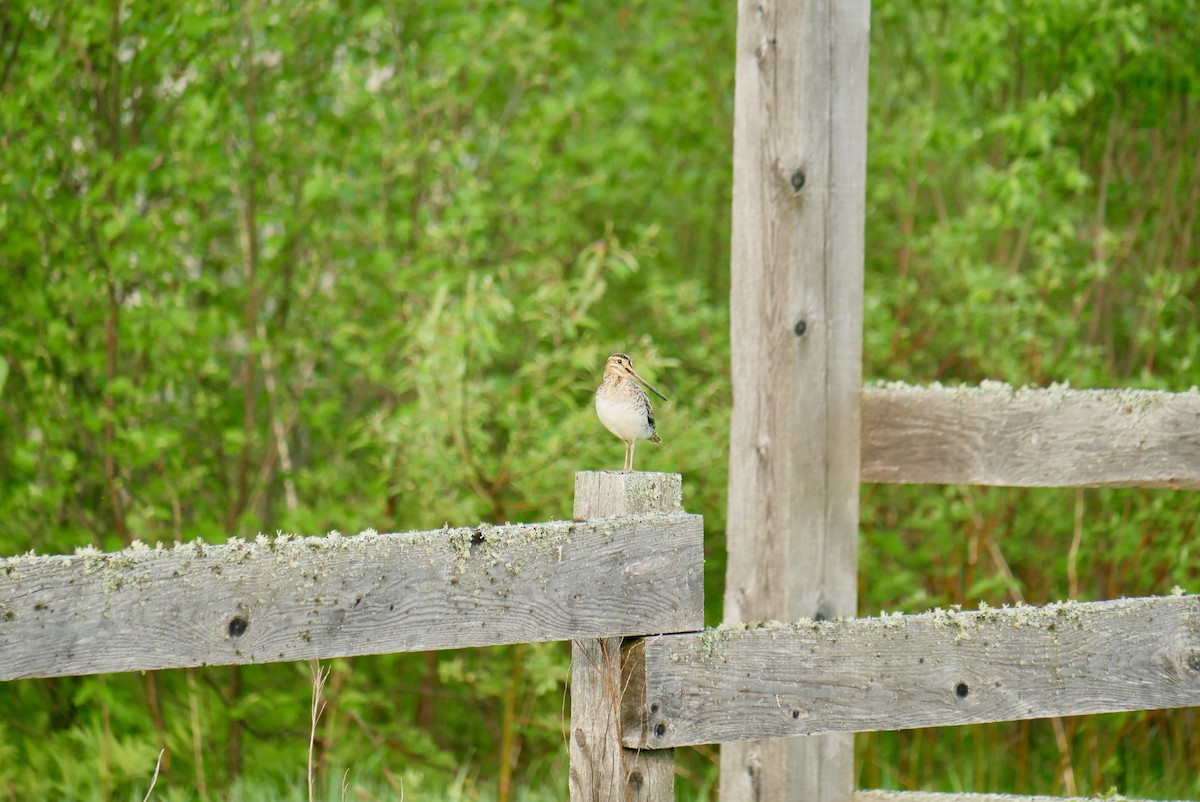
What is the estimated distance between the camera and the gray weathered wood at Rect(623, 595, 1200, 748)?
2178 millimetres

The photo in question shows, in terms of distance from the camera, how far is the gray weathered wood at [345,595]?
1.77 m

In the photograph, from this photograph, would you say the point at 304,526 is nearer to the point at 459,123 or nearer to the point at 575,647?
the point at 459,123

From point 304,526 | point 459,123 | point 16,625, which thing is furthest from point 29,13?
point 16,625

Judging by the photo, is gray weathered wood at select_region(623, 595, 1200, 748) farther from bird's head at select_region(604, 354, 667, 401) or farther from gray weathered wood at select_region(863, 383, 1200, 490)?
bird's head at select_region(604, 354, 667, 401)

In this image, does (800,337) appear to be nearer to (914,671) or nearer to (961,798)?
(914,671)

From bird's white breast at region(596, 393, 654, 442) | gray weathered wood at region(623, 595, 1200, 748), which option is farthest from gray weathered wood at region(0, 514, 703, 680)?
bird's white breast at region(596, 393, 654, 442)

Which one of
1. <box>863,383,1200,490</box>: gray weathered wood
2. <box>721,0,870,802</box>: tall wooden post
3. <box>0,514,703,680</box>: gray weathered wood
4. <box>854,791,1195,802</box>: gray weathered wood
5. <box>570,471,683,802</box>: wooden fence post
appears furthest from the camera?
<box>721,0,870,802</box>: tall wooden post

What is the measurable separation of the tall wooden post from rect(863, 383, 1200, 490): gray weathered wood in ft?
0.55

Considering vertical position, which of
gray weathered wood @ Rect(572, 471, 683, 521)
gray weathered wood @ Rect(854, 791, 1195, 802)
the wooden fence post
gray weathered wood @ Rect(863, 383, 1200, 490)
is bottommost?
gray weathered wood @ Rect(854, 791, 1195, 802)

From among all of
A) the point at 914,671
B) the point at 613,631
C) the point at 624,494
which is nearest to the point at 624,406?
the point at 624,494

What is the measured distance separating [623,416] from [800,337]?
0.51 metres

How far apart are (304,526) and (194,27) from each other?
6.21ft

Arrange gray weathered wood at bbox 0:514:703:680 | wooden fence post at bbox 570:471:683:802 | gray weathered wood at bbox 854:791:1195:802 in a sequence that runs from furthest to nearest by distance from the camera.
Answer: gray weathered wood at bbox 854:791:1195:802
wooden fence post at bbox 570:471:683:802
gray weathered wood at bbox 0:514:703:680

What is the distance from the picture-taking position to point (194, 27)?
14.0 ft
